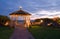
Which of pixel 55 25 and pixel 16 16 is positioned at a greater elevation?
pixel 16 16

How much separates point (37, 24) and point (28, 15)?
4055 millimetres

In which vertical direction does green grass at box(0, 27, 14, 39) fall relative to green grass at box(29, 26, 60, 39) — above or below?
above

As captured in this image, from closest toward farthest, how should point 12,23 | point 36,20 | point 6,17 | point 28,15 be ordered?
1. point 12,23
2. point 28,15
3. point 6,17
4. point 36,20

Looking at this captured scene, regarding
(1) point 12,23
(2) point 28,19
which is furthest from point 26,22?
(1) point 12,23

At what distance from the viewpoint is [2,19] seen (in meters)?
28.4

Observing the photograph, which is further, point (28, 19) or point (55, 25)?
point (28, 19)

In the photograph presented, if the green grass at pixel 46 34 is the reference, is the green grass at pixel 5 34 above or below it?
above

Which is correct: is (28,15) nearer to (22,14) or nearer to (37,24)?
(22,14)

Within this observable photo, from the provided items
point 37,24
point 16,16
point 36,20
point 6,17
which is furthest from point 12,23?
point 36,20

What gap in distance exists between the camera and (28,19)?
91.7 feet

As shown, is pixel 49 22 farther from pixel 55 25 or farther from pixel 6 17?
→ pixel 6 17

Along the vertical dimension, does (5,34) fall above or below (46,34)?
above

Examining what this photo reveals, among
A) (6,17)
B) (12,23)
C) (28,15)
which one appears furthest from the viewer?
(6,17)

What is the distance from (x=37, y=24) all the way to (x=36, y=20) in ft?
8.51
